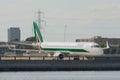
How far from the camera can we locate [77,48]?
422ft

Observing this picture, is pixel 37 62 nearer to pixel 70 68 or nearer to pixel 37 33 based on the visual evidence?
pixel 70 68

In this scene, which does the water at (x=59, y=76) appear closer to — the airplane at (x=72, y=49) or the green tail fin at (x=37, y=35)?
the airplane at (x=72, y=49)

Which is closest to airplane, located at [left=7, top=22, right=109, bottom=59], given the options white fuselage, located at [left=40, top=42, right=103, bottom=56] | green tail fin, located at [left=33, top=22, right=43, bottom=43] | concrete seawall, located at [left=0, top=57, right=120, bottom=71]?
white fuselage, located at [left=40, top=42, right=103, bottom=56]

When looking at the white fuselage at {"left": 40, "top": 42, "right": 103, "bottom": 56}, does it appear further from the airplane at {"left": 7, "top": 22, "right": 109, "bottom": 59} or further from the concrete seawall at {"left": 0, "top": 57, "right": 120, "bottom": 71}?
the concrete seawall at {"left": 0, "top": 57, "right": 120, "bottom": 71}

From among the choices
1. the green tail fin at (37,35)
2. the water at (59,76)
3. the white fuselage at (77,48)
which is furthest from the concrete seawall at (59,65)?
the green tail fin at (37,35)

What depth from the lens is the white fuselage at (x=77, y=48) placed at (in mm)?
127875

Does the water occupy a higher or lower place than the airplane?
lower

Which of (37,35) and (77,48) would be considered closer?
(77,48)

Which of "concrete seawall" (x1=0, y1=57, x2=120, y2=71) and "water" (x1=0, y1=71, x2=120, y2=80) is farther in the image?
"concrete seawall" (x1=0, y1=57, x2=120, y2=71)

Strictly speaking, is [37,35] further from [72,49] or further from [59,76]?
[59,76]

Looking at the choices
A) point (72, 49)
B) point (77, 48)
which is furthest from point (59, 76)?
point (72, 49)

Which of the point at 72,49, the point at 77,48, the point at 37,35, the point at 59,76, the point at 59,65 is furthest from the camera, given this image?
the point at 37,35

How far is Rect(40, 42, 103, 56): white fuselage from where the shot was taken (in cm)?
12788

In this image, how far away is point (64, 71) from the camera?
97.1 metres
